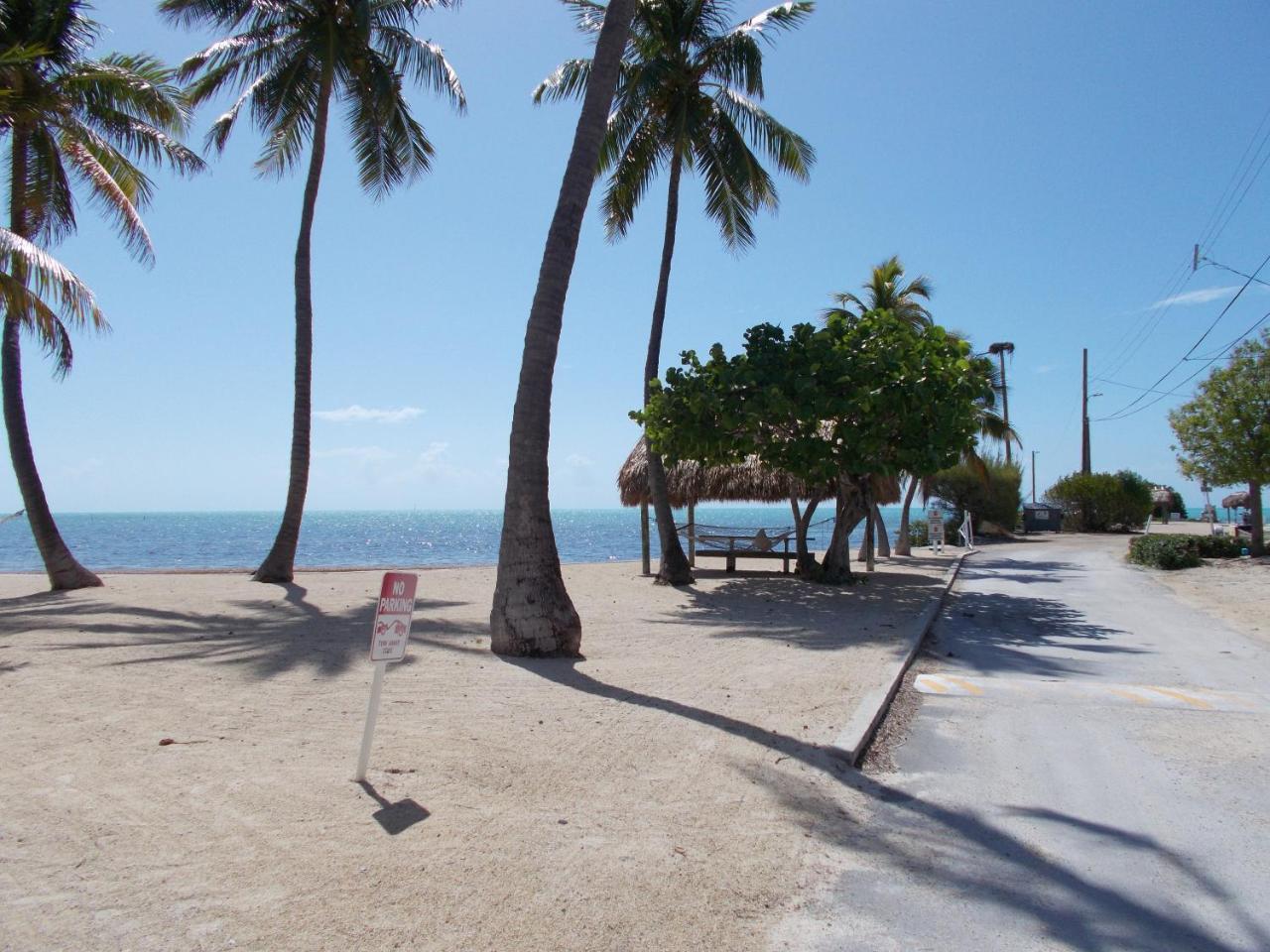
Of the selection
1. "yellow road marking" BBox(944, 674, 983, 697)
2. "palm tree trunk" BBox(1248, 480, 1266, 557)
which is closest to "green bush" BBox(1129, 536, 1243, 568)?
"palm tree trunk" BBox(1248, 480, 1266, 557)

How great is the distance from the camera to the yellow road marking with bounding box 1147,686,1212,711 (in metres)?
7.13

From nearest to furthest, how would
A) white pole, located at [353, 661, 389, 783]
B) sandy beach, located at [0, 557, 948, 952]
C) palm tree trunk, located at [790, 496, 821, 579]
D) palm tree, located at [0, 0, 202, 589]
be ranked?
sandy beach, located at [0, 557, 948, 952]
white pole, located at [353, 661, 389, 783]
palm tree, located at [0, 0, 202, 589]
palm tree trunk, located at [790, 496, 821, 579]

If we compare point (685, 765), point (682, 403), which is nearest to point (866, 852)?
point (685, 765)

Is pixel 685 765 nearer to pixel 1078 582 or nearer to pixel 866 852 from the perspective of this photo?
pixel 866 852

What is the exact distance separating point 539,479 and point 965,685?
14.6 feet

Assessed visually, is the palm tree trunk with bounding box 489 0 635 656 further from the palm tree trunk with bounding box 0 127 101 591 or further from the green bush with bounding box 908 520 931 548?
the green bush with bounding box 908 520 931 548

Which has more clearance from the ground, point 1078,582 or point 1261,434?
point 1261,434

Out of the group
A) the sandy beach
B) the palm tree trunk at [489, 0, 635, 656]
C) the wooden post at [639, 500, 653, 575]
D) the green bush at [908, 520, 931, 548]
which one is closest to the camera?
the sandy beach

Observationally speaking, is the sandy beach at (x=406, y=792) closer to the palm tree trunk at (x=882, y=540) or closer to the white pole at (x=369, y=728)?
the white pole at (x=369, y=728)

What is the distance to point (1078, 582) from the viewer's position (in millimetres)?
18719

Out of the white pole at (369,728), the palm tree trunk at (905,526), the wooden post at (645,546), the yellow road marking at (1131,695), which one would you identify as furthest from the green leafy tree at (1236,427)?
the white pole at (369,728)

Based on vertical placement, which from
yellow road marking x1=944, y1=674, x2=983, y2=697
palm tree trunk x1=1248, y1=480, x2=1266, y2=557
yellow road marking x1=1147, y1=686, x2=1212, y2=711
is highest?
palm tree trunk x1=1248, y1=480, x2=1266, y2=557

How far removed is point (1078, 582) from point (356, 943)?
19.0 m

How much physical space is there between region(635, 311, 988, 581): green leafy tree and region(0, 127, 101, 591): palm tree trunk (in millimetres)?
10010
